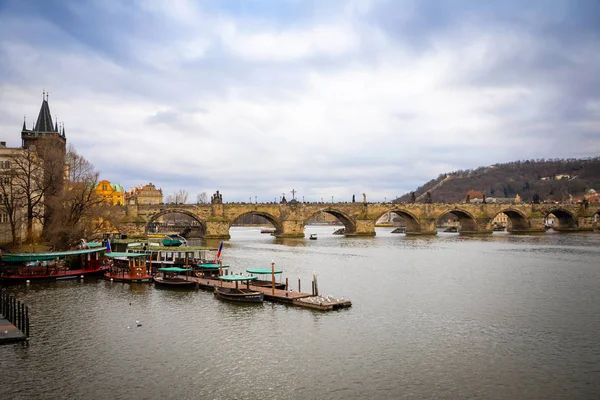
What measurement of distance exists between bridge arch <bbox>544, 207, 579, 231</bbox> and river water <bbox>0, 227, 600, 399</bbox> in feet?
300

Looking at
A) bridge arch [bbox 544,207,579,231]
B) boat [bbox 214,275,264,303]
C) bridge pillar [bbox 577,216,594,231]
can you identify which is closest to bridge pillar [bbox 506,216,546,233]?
bridge arch [bbox 544,207,579,231]

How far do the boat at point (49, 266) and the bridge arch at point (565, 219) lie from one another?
106 meters

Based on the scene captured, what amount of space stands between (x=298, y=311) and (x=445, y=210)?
84975 mm

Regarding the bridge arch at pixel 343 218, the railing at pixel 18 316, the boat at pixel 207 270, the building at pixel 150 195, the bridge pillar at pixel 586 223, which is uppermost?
the building at pixel 150 195

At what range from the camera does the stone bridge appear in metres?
89.1

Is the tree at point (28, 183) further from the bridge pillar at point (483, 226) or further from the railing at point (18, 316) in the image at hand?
the bridge pillar at point (483, 226)

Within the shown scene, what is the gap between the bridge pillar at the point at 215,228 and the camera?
8950cm

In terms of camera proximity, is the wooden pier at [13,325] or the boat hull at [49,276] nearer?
the wooden pier at [13,325]

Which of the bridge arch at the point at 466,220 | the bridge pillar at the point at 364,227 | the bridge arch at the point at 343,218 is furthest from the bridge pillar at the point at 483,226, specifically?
the bridge arch at the point at 343,218

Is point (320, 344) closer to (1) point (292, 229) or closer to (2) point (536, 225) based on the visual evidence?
(1) point (292, 229)

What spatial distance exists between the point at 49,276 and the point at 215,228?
162 feet

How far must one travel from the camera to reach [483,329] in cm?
→ 2478

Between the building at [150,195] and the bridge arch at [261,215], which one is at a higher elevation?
the building at [150,195]

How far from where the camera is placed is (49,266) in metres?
43.2
